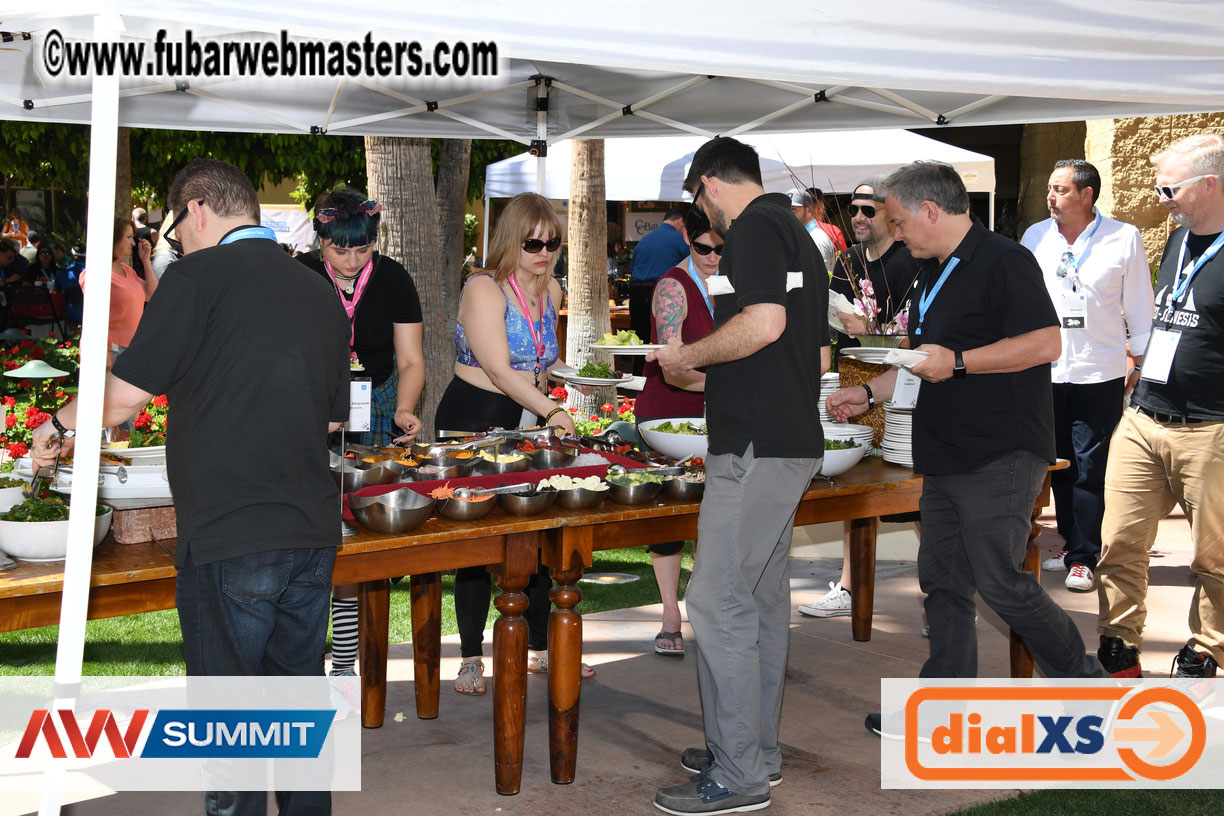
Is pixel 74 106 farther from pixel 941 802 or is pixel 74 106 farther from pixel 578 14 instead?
pixel 941 802

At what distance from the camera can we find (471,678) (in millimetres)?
4320

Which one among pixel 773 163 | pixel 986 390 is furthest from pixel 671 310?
pixel 773 163

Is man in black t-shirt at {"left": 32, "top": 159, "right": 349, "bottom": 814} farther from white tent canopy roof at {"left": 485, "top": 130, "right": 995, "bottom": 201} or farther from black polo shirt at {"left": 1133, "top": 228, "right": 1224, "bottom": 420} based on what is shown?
white tent canopy roof at {"left": 485, "top": 130, "right": 995, "bottom": 201}

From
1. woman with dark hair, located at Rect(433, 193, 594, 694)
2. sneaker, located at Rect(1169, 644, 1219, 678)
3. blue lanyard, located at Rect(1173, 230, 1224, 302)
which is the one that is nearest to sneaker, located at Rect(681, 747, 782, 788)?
woman with dark hair, located at Rect(433, 193, 594, 694)

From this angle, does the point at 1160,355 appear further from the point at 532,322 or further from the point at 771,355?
the point at 532,322

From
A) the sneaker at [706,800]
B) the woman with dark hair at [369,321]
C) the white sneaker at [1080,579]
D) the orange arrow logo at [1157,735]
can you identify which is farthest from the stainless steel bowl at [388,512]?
the white sneaker at [1080,579]

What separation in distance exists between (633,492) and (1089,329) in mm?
3388

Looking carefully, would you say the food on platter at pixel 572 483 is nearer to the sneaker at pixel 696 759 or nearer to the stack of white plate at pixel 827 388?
the sneaker at pixel 696 759

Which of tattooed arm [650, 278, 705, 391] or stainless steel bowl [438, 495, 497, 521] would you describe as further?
tattooed arm [650, 278, 705, 391]

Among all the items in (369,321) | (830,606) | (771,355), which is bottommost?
(830,606)

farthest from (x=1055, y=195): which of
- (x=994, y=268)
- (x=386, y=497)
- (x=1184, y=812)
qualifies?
(x=386, y=497)

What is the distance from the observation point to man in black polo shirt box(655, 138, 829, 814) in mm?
3100

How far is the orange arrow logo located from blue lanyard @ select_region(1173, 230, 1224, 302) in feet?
4.86

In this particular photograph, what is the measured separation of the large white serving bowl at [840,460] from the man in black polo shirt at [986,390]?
0.72 ft
